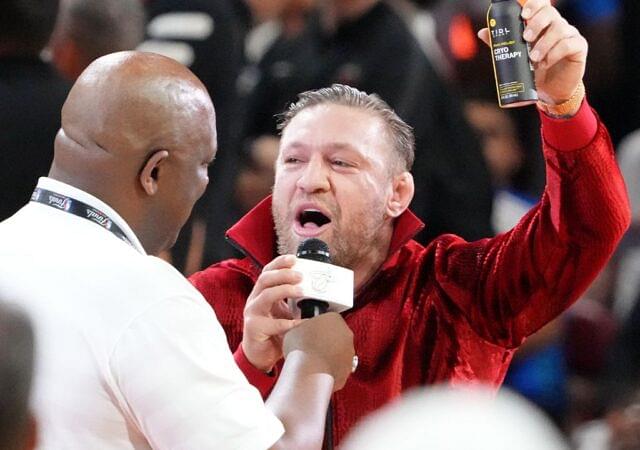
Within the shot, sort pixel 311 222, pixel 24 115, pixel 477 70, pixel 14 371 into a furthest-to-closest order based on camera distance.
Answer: pixel 477 70, pixel 24 115, pixel 311 222, pixel 14 371

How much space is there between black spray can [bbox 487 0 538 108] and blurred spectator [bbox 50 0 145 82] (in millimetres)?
1628

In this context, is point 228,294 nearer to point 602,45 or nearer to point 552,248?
point 552,248

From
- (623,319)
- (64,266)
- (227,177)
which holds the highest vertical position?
(64,266)

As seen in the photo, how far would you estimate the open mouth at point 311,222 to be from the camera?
10.3 ft

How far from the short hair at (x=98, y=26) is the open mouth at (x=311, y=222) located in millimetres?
1201

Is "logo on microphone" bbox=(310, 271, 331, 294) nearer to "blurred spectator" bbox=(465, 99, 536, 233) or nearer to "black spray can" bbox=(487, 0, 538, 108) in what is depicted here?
"black spray can" bbox=(487, 0, 538, 108)

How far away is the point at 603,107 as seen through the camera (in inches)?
212

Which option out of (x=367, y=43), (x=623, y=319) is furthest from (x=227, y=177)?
(x=623, y=319)

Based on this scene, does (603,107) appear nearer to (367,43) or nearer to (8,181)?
(367,43)

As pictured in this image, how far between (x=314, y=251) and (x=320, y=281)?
8 cm

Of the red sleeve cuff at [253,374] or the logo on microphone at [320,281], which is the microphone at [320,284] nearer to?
the logo on microphone at [320,281]

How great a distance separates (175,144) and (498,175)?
2426 millimetres

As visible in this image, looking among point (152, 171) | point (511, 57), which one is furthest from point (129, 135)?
point (511, 57)

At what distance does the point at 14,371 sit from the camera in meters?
1.85
